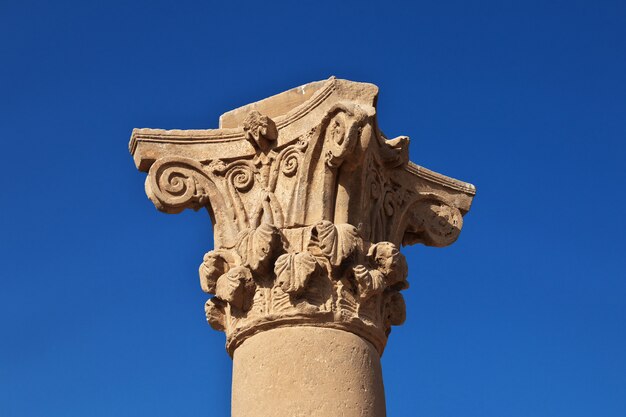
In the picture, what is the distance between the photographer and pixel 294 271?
12.6 meters

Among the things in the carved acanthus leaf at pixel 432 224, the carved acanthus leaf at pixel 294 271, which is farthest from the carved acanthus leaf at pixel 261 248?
the carved acanthus leaf at pixel 432 224

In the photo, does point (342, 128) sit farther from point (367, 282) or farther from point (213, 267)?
point (213, 267)

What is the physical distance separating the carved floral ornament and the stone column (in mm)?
15

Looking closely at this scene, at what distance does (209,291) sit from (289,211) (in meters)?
1.41

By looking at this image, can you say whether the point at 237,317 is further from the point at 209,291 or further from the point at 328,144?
the point at 328,144

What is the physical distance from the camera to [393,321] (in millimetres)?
13773

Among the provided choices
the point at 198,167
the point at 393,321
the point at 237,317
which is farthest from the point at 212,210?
the point at 393,321

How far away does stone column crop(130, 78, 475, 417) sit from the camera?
12406 millimetres

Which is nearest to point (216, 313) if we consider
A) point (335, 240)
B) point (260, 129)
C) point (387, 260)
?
point (335, 240)

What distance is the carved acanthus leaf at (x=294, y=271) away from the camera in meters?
12.5

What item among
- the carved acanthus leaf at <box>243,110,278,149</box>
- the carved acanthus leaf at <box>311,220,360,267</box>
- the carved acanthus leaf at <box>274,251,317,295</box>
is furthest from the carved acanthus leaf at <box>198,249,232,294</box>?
the carved acanthus leaf at <box>243,110,278,149</box>

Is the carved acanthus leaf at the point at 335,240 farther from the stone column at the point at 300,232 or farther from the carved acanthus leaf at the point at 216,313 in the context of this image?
the carved acanthus leaf at the point at 216,313

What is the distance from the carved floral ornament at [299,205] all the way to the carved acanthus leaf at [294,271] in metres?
0.01

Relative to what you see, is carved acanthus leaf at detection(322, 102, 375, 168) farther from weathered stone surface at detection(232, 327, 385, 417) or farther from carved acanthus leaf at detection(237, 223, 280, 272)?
weathered stone surface at detection(232, 327, 385, 417)
